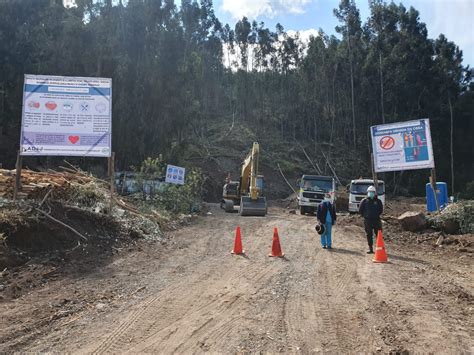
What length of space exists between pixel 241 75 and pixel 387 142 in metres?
57.0

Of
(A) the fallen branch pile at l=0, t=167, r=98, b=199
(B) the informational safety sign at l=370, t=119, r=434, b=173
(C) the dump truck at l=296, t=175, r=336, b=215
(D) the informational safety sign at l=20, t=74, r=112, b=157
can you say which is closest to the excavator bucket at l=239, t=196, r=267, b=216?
(C) the dump truck at l=296, t=175, r=336, b=215

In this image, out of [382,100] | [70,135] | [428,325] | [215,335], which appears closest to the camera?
[215,335]

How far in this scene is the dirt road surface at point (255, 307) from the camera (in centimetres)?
511

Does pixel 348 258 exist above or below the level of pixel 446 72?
below

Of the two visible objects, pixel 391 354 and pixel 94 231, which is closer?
pixel 391 354

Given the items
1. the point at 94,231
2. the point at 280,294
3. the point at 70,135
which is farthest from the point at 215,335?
the point at 70,135

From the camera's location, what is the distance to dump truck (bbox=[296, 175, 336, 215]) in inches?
1027

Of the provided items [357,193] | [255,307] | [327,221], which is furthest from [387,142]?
[255,307]

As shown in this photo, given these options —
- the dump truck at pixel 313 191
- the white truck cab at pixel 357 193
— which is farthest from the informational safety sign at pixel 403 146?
the white truck cab at pixel 357 193

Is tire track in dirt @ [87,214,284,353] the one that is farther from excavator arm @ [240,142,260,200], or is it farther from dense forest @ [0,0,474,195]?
dense forest @ [0,0,474,195]

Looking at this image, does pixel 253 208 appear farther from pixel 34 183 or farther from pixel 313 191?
pixel 34 183

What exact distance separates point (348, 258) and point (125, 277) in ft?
17.4

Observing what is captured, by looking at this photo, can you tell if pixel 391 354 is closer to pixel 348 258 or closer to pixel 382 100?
pixel 348 258

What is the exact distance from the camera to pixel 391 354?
479 cm
